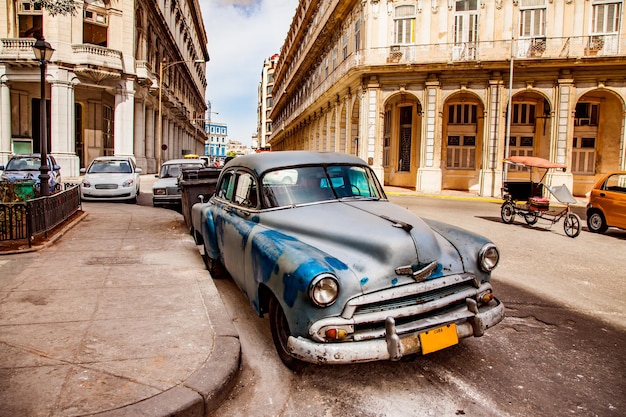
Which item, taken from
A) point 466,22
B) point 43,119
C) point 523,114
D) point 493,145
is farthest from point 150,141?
point 523,114

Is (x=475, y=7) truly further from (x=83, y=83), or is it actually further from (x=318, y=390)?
(x=318, y=390)

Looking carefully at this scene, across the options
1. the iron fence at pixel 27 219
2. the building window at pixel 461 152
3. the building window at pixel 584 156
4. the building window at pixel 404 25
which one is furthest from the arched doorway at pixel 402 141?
the iron fence at pixel 27 219

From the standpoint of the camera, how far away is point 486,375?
3275 millimetres

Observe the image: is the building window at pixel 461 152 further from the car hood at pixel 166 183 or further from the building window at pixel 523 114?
the car hood at pixel 166 183

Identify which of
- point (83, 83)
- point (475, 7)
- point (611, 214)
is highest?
point (475, 7)

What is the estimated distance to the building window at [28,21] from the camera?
26.4m

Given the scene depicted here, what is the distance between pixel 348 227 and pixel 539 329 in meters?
2.38

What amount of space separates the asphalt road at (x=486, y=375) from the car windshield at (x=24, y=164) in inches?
494

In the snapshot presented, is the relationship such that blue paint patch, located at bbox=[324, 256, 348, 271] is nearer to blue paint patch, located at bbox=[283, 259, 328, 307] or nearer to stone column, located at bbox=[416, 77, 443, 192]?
blue paint patch, located at bbox=[283, 259, 328, 307]

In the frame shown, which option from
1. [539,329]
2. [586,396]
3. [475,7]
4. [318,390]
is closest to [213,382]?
[318,390]

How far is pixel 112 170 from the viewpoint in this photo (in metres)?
15.1

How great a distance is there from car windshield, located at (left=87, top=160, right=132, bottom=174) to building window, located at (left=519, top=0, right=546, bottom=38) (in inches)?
839

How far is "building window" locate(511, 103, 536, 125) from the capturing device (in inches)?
990

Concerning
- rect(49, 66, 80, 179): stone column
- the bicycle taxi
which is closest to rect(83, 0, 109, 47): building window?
rect(49, 66, 80, 179): stone column
